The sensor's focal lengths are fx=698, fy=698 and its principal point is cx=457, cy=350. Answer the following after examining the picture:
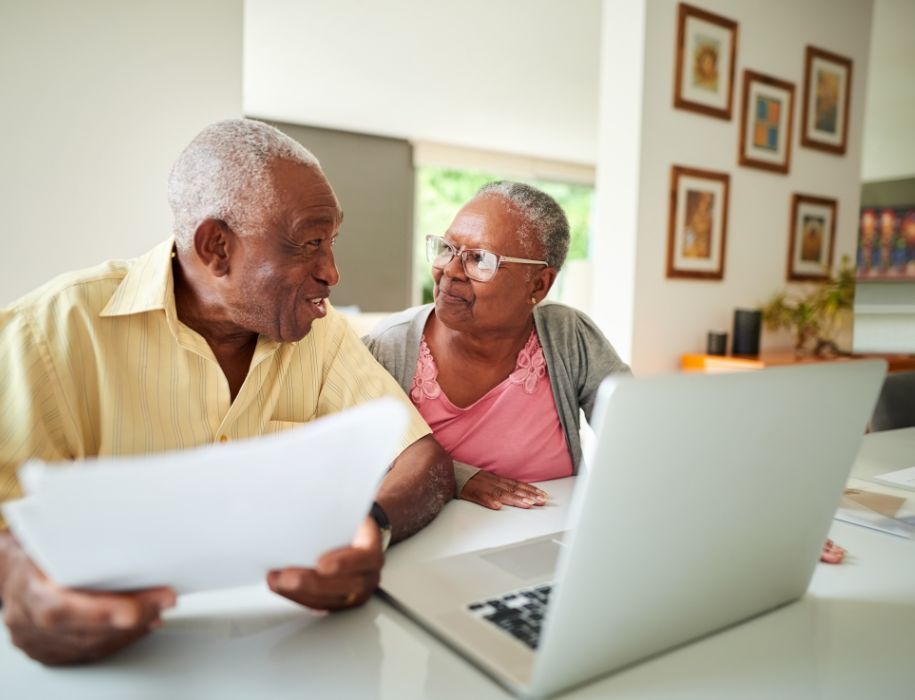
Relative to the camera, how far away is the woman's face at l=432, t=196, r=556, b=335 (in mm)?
1516

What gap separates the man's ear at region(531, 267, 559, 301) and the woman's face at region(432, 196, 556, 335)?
41 millimetres

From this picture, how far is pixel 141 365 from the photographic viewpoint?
1040 millimetres

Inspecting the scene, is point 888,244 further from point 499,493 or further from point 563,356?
point 499,493

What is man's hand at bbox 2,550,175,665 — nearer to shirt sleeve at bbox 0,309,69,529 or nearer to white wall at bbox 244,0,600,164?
shirt sleeve at bbox 0,309,69,529

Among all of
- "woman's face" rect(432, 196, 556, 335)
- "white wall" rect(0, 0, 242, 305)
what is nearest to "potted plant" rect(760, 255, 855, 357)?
"woman's face" rect(432, 196, 556, 335)

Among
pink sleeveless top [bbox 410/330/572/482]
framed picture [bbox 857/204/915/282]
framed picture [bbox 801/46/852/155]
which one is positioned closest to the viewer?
pink sleeveless top [bbox 410/330/572/482]

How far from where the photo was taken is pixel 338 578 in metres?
0.67

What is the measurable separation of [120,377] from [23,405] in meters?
0.16

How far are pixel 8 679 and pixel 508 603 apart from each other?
45 centimetres

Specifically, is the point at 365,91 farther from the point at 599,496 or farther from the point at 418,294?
the point at 599,496

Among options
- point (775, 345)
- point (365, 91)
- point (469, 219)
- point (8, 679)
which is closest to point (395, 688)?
point (8, 679)

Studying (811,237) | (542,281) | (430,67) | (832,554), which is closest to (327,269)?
(542,281)

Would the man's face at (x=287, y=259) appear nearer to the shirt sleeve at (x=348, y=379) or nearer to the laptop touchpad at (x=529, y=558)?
the shirt sleeve at (x=348, y=379)

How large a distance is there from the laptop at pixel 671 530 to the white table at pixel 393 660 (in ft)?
0.07
